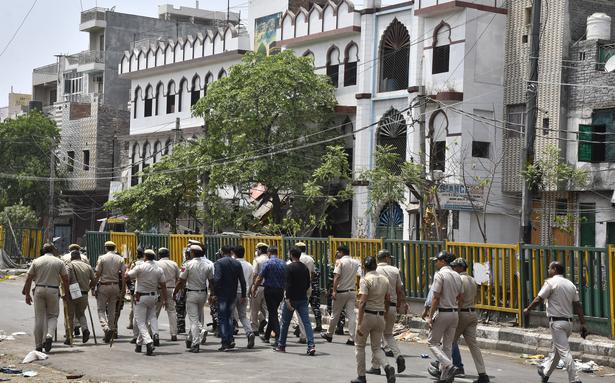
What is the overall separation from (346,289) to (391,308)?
124 inches

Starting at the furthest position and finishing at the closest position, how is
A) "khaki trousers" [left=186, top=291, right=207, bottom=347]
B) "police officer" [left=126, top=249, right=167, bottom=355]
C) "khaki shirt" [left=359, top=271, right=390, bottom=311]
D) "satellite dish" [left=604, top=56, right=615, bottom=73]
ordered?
"satellite dish" [left=604, top=56, right=615, bottom=73] < "khaki trousers" [left=186, top=291, right=207, bottom=347] < "police officer" [left=126, top=249, right=167, bottom=355] < "khaki shirt" [left=359, top=271, right=390, bottom=311]

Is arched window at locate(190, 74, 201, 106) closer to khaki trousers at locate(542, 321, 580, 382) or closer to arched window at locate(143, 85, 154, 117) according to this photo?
arched window at locate(143, 85, 154, 117)

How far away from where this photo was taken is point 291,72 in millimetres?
39938

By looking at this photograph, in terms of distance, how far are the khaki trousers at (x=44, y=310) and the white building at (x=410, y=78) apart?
1565 centimetres

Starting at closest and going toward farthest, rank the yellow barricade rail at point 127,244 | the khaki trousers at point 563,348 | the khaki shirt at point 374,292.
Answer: the khaki shirt at point 374,292 < the khaki trousers at point 563,348 < the yellow barricade rail at point 127,244

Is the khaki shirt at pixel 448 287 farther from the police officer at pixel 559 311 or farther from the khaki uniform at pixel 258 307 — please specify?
the khaki uniform at pixel 258 307

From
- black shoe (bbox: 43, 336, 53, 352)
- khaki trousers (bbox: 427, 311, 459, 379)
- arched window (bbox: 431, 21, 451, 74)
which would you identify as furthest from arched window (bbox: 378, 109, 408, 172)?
khaki trousers (bbox: 427, 311, 459, 379)

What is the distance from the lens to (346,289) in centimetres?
1958

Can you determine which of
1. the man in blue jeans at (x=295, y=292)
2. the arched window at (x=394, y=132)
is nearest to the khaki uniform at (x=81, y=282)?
the man in blue jeans at (x=295, y=292)

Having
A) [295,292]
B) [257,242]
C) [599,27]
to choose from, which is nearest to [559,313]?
[295,292]

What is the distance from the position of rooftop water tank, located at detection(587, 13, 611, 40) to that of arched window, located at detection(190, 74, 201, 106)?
22.7 metres

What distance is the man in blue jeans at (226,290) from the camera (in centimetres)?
1869

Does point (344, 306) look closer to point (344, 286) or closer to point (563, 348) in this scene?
point (344, 286)

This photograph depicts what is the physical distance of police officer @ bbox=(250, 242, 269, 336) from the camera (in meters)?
20.1
